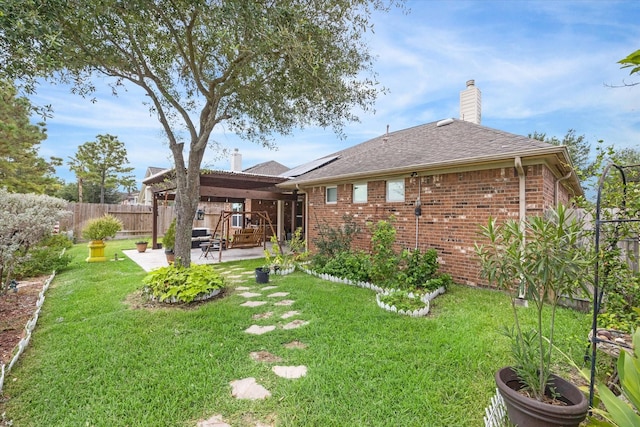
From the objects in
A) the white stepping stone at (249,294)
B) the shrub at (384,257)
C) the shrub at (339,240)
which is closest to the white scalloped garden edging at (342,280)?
the shrub at (384,257)

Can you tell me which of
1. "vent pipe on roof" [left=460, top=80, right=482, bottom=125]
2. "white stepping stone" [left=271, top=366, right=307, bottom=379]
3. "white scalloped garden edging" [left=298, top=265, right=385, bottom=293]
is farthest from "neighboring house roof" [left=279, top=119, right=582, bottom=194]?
"white stepping stone" [left=271, top=366, right=307, bottom=379]

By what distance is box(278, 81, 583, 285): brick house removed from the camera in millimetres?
5473

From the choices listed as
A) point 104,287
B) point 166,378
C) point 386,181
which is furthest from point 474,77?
point 104,287

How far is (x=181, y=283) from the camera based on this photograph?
5332 millimetres

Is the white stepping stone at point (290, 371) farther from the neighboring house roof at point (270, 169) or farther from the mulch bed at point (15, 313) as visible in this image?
the neighboring house roof at point (270, 169)

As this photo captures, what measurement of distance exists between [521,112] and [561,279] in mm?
11738

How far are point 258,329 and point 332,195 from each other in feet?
19.5

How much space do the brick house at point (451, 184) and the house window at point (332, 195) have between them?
0.11 ft

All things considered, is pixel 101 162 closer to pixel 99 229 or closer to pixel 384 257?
pixel 99 229

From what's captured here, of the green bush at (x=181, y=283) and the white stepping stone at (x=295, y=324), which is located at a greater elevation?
the green bush at (x=181, y=283)

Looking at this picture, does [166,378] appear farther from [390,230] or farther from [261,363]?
[390,230]

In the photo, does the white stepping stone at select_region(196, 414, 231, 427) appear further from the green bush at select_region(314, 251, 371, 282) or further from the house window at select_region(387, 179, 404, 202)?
the house window at select_region(387, 179, 404, 202)

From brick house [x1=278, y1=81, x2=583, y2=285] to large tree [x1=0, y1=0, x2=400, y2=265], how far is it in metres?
2.06

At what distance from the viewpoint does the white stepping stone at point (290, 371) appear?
9.51 feet
